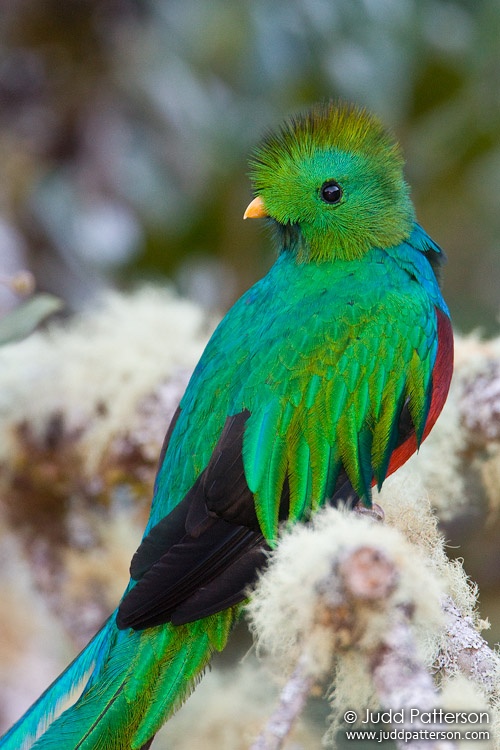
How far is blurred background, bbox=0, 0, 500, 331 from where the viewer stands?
3.49m

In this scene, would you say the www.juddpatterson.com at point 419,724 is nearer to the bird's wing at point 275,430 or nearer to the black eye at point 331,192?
the bird's wing at point 275,430

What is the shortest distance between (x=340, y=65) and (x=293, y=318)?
1.85m

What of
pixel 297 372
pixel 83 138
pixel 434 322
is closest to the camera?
pixel 297 372

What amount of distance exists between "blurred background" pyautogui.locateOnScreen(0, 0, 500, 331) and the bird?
111cm

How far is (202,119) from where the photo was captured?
3.75 metres

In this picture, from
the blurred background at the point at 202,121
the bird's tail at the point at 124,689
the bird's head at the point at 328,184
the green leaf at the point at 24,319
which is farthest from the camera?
the blurred background at the point at 202,121

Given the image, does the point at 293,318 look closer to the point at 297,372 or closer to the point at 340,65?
the point at 297,372

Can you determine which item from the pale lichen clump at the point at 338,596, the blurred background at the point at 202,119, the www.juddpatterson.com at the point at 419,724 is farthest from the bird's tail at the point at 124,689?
the blurred background at the point at 202,119

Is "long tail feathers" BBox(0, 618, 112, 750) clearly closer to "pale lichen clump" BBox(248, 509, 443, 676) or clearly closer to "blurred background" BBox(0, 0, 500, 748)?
"pale lichen clump" BBox(248, 509, 443, 676)

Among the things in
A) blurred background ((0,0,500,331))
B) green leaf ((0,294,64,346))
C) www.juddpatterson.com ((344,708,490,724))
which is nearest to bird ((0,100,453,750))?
www.juddpatterson.com ((344,708,490,724))

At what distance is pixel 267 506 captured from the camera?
5.93ft

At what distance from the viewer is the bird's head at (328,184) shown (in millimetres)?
2145

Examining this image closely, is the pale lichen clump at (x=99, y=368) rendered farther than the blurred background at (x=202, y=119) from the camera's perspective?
No

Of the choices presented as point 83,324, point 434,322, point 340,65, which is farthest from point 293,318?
point 340,65
